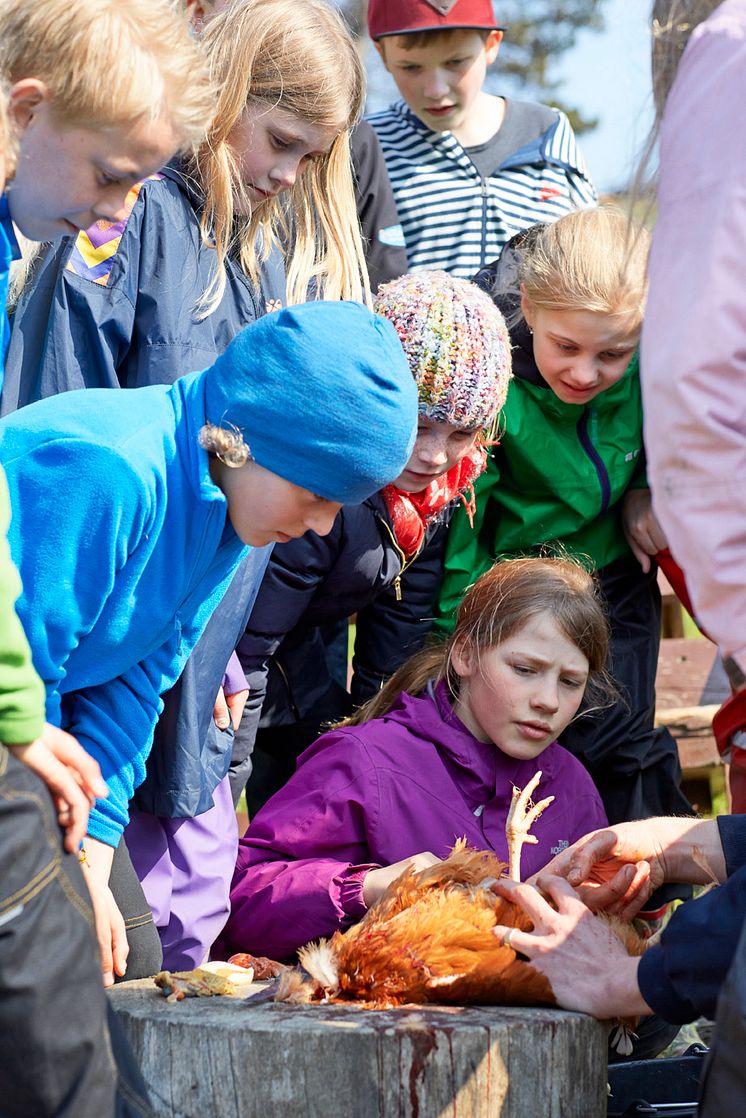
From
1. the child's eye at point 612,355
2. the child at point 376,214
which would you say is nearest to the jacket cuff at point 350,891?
the child's eye at point 612,355

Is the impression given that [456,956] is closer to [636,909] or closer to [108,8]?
[636,909]

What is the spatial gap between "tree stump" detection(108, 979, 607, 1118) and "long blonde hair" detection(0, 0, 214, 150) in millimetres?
1570

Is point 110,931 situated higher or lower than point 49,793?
lower

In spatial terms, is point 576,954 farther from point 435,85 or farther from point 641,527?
point 435,85

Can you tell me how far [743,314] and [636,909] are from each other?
1544 millimetres

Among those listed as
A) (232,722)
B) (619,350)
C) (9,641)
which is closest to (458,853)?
(232,722)

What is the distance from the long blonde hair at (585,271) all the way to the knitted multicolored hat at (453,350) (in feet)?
0.79

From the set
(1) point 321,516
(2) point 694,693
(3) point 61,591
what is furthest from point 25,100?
(2) point 694,693

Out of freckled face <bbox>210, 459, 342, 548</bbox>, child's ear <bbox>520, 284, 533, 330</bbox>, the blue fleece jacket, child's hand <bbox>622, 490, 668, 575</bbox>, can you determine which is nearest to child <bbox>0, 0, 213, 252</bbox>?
the blue fleece jacket

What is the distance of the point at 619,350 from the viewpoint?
379 cm

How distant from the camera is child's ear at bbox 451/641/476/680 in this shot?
11.5 feet

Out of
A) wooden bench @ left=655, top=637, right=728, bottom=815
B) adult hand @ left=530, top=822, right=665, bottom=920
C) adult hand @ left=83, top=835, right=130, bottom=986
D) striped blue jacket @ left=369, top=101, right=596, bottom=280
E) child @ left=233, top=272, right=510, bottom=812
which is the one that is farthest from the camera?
wooden bench @ left=655, top=637, right=728, bottom=815

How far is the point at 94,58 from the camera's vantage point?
2.20 m

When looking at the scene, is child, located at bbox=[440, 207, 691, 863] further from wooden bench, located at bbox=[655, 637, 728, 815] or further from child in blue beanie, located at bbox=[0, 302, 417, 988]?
wooden bench, located at bbox=[655, 637, 728, 815]
